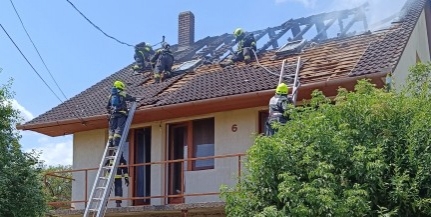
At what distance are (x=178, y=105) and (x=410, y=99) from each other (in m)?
6.35

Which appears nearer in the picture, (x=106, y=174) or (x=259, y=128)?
(x=106, y=174)

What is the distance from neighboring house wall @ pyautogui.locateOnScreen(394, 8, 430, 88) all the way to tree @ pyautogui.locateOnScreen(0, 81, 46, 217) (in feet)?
20.9

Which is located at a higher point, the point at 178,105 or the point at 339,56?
the point at 339,56

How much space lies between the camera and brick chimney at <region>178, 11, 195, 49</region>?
877 inches

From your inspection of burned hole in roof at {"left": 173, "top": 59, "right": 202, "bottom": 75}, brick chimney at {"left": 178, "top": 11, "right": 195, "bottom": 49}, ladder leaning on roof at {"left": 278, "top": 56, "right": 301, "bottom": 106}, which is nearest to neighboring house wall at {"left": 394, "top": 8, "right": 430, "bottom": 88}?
ladder leaning on roof at {"left": 278, "top": 56, "right": 301, "bottom": 106}

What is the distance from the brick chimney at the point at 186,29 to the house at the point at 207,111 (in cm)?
410

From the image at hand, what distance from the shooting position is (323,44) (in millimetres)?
16641

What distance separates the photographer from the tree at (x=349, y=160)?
7.99m

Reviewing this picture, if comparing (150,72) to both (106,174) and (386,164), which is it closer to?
(106,174)

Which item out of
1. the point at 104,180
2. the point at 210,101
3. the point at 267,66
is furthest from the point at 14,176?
the point at 267,66

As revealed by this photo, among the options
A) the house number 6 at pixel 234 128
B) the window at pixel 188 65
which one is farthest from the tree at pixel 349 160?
the window at pixel 188 65

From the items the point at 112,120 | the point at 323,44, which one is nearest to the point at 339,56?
the point at 323,44

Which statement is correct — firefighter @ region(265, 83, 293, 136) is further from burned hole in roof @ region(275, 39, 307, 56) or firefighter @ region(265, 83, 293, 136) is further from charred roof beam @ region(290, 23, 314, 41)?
charred roof beam @ region(290, 23, 314, 41)

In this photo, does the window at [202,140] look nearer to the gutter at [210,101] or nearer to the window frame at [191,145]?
the window frame at [191,145]
